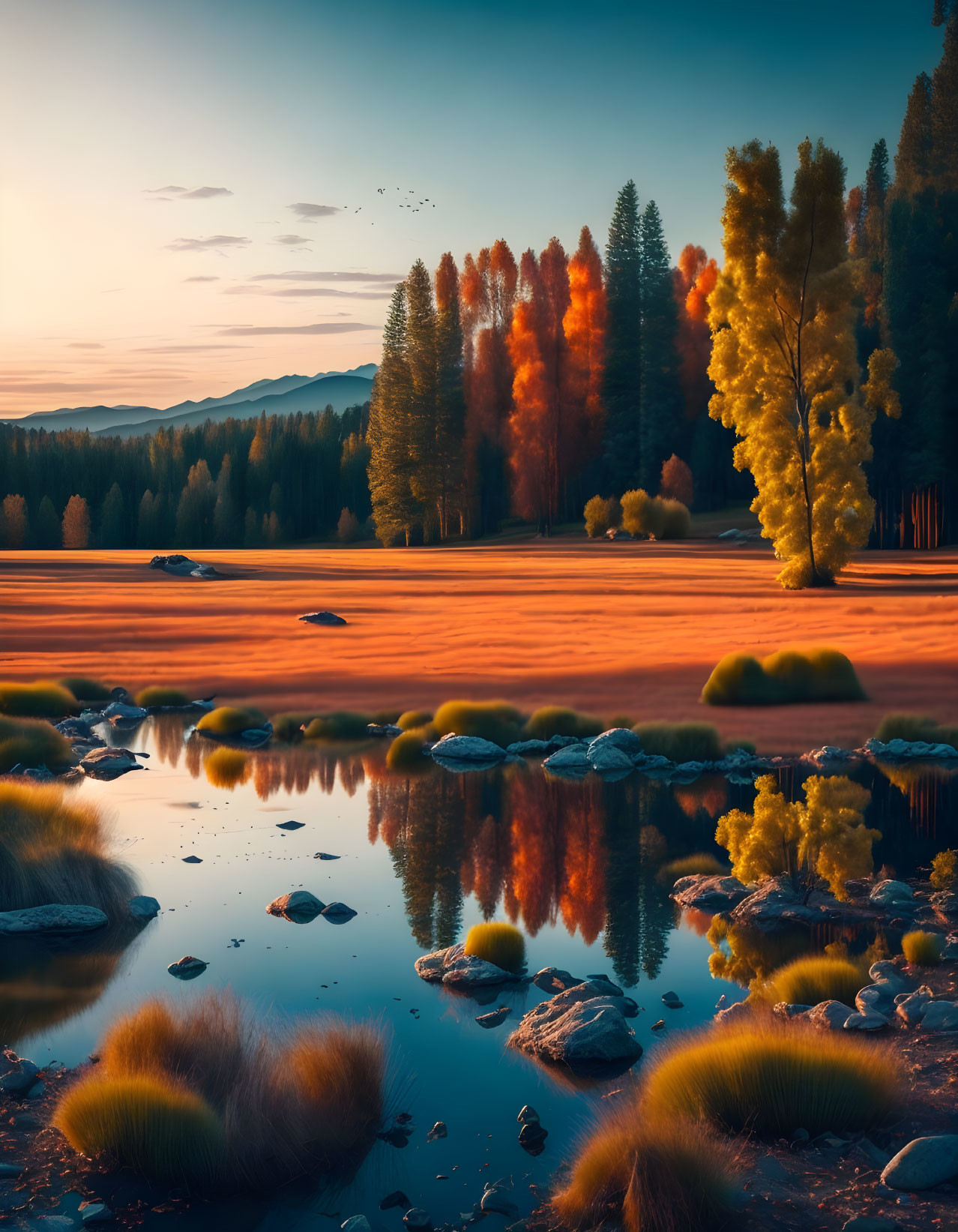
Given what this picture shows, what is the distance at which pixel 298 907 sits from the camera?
835cm

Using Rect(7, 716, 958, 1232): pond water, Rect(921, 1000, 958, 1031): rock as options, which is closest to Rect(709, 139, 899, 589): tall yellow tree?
Rect(7, 716, 958, 1232): pond water

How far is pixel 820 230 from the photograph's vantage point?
26.9 metres

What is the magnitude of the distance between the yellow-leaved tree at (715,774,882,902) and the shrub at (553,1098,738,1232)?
411cm

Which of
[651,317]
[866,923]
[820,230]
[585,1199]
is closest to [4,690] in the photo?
[866,923]

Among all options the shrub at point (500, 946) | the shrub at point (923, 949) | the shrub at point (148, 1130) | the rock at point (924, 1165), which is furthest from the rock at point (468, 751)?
the rock at point (924, 1165)

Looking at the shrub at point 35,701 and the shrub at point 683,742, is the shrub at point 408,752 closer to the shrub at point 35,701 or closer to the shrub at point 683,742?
the shrub at point 683,742

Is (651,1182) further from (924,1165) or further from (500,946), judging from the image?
(500,946)

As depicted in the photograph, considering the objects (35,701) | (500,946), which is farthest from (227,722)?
(500,946)

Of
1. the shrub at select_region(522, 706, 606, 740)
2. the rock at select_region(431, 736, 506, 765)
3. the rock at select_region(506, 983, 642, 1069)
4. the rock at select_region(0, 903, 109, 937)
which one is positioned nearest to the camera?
the rock at select_region(506, 983, 642, 1069)

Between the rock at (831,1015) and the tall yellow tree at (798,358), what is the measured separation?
23.2 metres

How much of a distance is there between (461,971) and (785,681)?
419 inches

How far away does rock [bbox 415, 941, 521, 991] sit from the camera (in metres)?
6.90

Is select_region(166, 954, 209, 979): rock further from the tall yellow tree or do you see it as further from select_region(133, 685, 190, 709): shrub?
the tall yellow tree

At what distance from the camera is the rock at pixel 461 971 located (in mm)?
6902
